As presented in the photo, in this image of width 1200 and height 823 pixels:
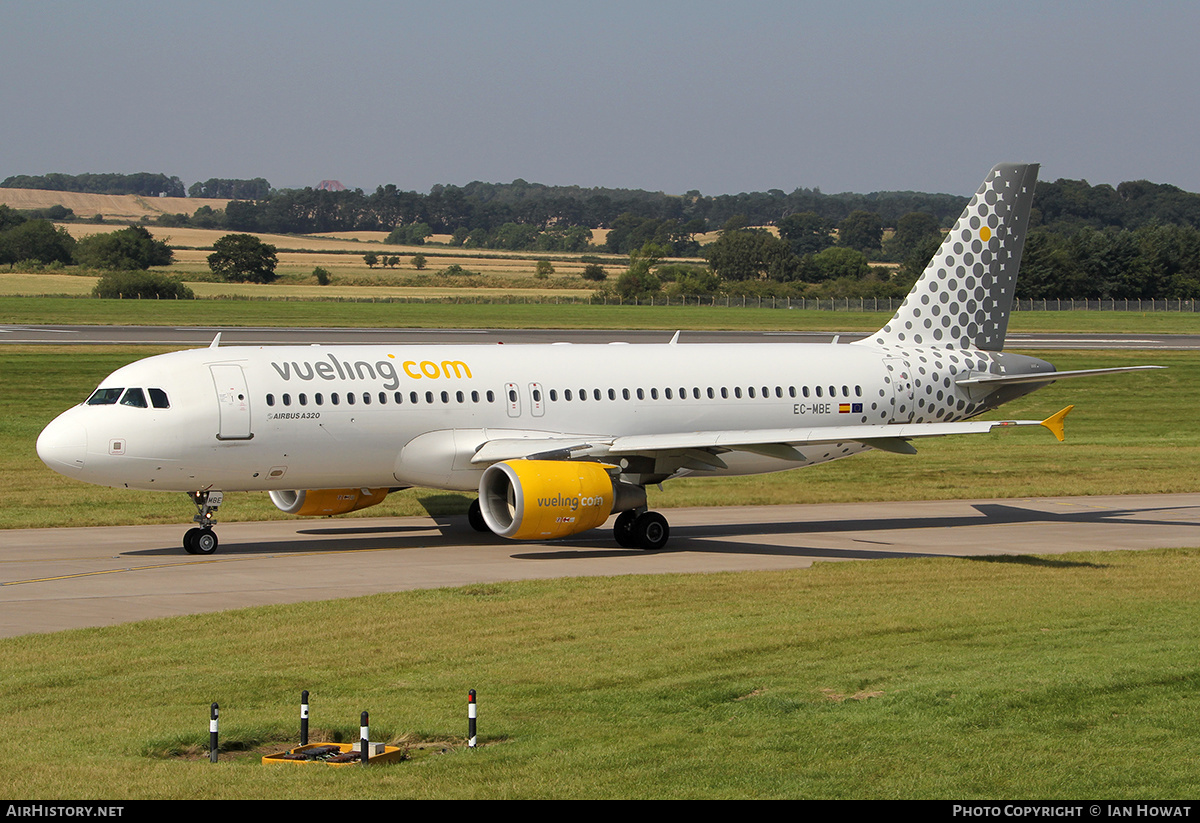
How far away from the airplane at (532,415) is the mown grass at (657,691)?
524cm

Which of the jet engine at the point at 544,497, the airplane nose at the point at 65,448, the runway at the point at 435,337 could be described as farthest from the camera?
the runway at the point at 435,337

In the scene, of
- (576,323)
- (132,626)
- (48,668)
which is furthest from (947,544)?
(576,323)

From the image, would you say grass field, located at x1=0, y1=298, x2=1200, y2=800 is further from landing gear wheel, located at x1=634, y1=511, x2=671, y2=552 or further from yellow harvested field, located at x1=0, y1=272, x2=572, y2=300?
yellow harvested field, located at x1=0, y1=272, x2=572, y2=300

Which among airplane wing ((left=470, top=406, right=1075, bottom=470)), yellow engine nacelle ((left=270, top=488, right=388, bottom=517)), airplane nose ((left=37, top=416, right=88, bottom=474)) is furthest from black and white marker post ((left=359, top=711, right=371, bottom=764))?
yellow engine nacelle ((left=270, top=488, right=388, bottom=517))

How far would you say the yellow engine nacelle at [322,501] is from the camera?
3159cm

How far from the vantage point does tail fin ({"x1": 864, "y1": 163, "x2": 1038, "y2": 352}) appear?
36.5 m

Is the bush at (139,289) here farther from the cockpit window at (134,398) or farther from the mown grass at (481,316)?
the cockpit window at (134,398)

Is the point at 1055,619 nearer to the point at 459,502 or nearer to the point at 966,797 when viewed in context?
the point at 966,797

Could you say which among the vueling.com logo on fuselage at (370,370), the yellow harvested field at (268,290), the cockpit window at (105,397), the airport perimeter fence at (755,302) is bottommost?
the yellow harvested field at (268,290)

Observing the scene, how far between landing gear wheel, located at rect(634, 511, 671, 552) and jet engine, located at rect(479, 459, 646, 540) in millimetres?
1212

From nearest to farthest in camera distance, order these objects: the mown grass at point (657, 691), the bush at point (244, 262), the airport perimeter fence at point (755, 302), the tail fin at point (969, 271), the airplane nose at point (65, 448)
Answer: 1. the mown grass at point (657, 691)
2. the airplane nose at point (65, 448)
3. the tail fin at point (969, 271)
4. the airport perimeter fence at point (755, 302)
5. the bush at point (244, 262)

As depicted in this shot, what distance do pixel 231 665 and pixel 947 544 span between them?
17771 millimetres

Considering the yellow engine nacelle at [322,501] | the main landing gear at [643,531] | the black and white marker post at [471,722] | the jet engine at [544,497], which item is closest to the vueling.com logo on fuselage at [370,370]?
the jet engine at [544,497]
